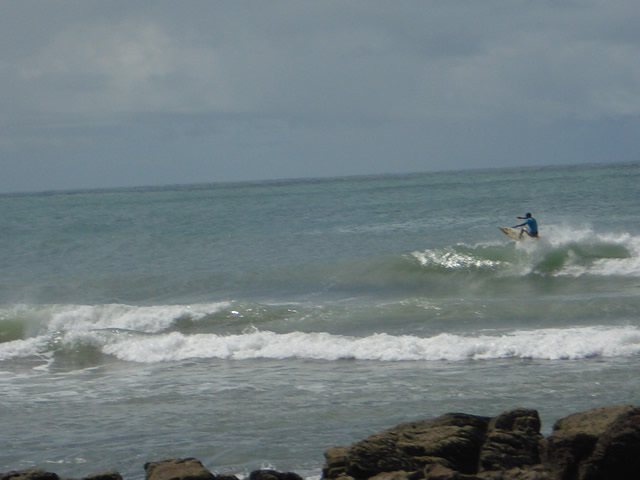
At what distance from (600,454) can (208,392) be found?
6.80 m

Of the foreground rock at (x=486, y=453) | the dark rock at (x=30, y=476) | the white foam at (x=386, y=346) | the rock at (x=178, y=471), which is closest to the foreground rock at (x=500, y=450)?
the foreground rock at (x=486, y=453)

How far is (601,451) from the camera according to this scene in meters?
7.43

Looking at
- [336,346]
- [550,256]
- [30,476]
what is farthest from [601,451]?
[550,256]

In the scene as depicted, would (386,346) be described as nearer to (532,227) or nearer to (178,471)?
(178,471)

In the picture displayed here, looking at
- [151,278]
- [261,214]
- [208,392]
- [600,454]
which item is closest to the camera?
[600,454]

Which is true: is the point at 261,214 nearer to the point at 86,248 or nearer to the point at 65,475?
the point at 86,248

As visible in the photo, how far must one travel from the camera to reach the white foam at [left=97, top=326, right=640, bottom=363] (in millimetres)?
14367

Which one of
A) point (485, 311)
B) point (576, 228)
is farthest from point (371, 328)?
point (576, 228)

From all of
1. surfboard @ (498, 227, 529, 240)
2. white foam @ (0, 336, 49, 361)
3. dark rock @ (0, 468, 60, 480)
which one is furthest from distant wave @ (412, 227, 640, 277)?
dark rock @ (0, 468, 60, 480)

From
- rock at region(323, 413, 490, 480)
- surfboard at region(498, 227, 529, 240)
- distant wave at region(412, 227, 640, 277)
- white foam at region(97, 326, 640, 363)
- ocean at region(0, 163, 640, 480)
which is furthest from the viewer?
surfboard at region(498, 227, 529, 240)

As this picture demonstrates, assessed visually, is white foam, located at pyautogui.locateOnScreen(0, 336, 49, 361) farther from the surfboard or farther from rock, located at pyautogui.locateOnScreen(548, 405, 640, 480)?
the surfboard

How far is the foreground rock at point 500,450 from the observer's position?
7.38 meters

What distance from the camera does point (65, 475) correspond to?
930 centimetres

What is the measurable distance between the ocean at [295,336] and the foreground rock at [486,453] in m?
1.16
